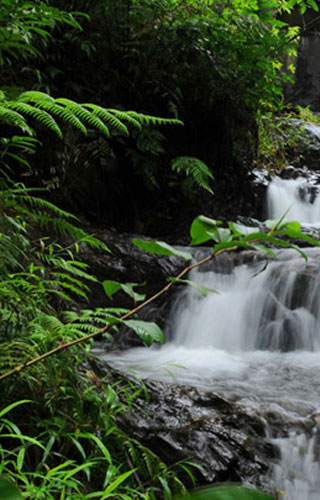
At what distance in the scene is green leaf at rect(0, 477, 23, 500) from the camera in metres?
0.23

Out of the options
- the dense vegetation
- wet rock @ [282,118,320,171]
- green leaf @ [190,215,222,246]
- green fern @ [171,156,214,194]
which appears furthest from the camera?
wet rock @ [282,118,320,171]

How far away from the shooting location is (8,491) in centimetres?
23

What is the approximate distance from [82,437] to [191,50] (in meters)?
5.31

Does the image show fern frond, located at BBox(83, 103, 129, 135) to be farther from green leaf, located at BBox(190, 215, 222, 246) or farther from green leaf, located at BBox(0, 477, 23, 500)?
green leaf, located at BBox(0, 477, 23, 500)

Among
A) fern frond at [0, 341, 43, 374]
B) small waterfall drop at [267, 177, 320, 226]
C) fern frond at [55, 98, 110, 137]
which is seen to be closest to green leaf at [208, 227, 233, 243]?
fern frond at [0, 341, 43, 374]

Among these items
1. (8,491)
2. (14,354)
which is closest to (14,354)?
(14,354)

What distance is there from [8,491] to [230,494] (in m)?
0.13

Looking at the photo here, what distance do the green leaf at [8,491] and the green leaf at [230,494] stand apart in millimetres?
102

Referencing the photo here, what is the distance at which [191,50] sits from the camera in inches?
218

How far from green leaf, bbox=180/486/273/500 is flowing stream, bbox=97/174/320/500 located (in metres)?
2.07

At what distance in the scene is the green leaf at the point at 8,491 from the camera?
0.75 ft

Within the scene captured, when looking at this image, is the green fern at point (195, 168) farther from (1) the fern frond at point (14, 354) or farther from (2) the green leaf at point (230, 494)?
(2) the green leaf at point (230, 494)

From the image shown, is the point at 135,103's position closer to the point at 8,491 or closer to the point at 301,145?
the point at 301,145

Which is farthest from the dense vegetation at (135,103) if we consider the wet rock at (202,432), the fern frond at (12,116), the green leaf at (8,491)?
the green leaf at (8,491)
